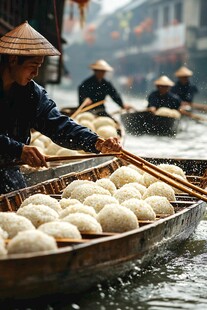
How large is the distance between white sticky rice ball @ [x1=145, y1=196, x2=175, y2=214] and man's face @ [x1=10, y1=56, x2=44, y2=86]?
1.76 meters

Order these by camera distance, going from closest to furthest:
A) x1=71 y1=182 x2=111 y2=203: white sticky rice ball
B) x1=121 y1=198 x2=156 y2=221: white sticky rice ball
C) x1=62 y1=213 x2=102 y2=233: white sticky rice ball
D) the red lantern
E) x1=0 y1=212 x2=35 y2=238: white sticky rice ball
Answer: x1=0 y1=212 x2=35 y2=238: white sticky rice ball, x1=62 y1=213 x2=102 y2=233: white sticky rice ball, x1=121 y1=198 x2=156 y2=221: white sticky rice ball, x1=71 y1=182 x2=111 y2=203: white sticky rice ball, the red lantern

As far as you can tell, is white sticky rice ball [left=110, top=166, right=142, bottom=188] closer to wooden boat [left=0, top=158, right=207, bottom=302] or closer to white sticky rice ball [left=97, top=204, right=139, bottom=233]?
wooden boat [left=0, top=158, right=207, bottom=302]

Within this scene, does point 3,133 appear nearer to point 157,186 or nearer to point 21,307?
point 157,186

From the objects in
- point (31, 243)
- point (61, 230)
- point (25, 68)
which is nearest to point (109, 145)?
point (25, 68)

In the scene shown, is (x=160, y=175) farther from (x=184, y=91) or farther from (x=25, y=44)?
(x=184, y=91)

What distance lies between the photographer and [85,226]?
194 inches

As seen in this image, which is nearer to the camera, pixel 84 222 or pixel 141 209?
pixel 84 222

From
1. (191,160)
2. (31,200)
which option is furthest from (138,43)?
(31,200)

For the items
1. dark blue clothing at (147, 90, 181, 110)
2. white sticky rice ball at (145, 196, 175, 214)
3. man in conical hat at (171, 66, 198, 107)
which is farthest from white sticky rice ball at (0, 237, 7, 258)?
man in conical hat at (171, 66, 198, 107)

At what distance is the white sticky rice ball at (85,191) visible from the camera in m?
6.06

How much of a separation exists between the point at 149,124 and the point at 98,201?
11.9 m

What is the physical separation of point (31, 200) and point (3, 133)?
41.8 inches

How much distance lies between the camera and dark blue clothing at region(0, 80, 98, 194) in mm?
6285

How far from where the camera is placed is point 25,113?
641 centimetres
